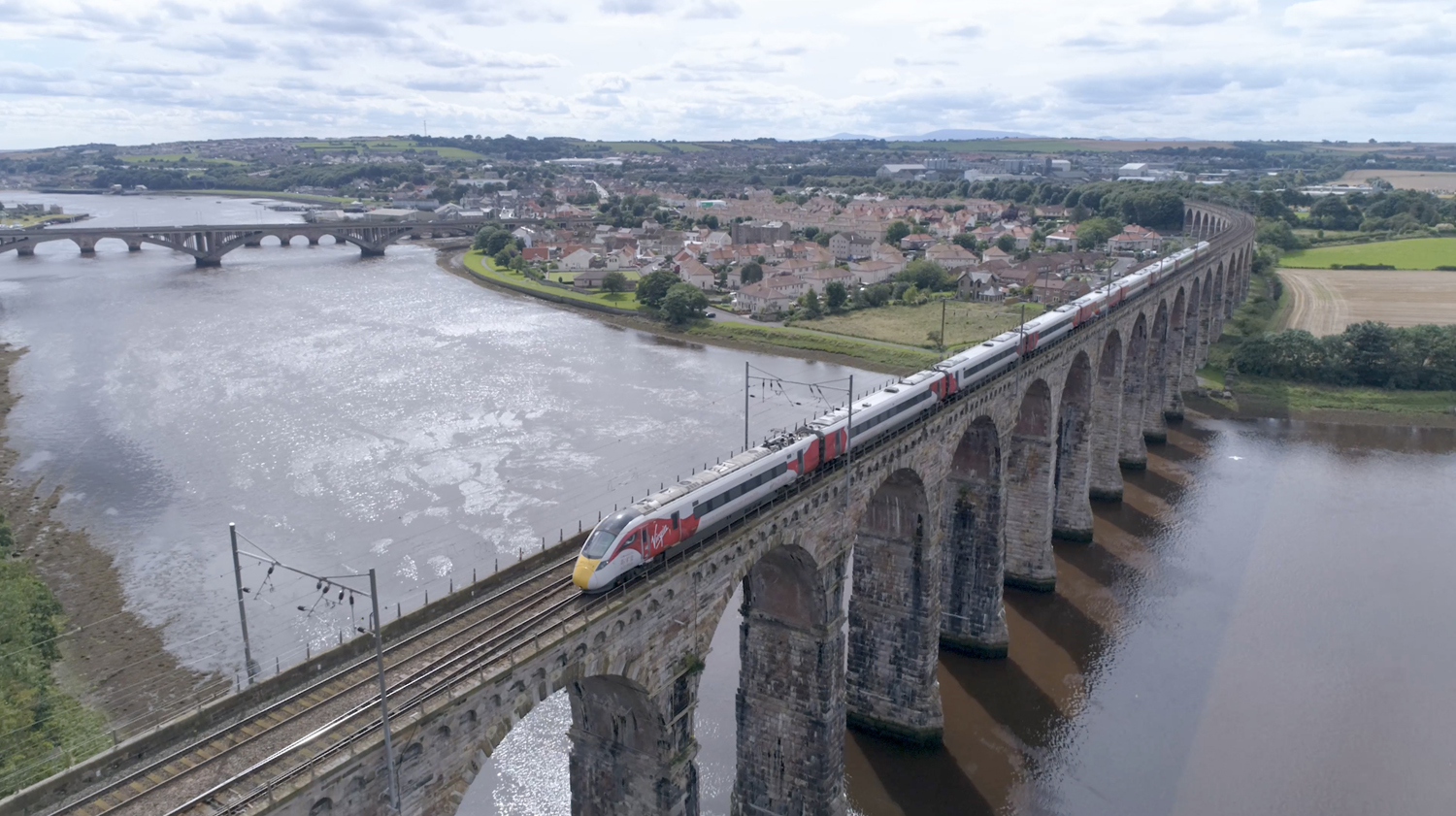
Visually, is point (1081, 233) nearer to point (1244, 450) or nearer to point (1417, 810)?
point (1244, 450)

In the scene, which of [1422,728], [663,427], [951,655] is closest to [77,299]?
[663,427]

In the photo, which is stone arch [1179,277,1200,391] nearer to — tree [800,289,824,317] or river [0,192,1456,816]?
river [0,192,1456,816]

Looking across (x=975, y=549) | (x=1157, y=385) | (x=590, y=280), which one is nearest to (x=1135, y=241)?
(x=1157, y=385)

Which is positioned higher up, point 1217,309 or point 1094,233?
point 1094,233

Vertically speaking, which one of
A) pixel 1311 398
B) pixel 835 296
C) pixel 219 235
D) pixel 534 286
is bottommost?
pixel 1311 398

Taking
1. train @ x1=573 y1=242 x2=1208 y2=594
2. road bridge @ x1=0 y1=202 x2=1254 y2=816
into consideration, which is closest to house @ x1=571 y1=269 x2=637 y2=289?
road bridge @ x1=0 y1=202 x2=1254 y2=816

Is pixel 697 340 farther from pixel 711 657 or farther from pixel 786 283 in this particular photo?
pixel 711 657
